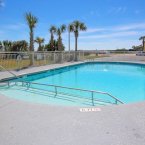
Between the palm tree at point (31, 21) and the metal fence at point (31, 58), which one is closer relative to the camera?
the metal fence at point (31, 58)

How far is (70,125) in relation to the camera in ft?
11.5

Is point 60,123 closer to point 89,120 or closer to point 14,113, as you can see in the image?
point 89,120

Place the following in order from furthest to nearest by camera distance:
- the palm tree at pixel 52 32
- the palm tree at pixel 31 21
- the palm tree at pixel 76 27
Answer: the palm tree at pixel 52 32 < the palm tree at pixel 76 27 < the palm tree at pixel 31 21

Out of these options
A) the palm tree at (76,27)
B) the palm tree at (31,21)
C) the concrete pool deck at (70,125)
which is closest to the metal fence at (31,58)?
the palm tree at (31,21)

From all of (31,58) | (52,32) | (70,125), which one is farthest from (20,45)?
(70,125)

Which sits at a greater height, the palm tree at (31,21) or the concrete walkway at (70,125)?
the palm tree at (31,21)

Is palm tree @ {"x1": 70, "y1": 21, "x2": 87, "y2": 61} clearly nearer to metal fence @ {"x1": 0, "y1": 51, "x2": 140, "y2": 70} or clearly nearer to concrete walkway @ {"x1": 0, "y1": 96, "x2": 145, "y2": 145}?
metal fence @ {"x1": 0, "y1": 51, "x2": 140, "y2": 70}

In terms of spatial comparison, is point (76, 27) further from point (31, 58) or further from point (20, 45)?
point (20, 45)

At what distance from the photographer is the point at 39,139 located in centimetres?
298

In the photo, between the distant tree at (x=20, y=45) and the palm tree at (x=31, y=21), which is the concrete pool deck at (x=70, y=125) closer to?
the palm tree at (x=31, y=21)

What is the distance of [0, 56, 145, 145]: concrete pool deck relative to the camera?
294 centimetres

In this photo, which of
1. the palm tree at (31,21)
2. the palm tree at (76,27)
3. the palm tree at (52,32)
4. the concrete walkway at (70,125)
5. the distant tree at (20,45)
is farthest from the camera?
the distant tree at (20,45)

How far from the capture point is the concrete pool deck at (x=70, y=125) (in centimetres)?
294

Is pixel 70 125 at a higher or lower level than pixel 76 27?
lower
